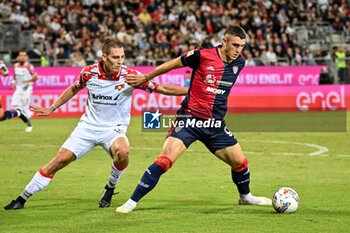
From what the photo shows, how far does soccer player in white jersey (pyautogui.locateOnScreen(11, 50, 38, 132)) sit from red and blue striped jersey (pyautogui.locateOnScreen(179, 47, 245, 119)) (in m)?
15.3

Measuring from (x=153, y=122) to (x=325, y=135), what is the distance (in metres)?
11.9

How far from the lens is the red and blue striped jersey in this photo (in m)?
10.4

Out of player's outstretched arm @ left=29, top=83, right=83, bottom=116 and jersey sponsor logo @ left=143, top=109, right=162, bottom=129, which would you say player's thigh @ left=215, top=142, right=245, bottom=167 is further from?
player's outstretched arm @ left=29, top=83, right=83, bottom=116

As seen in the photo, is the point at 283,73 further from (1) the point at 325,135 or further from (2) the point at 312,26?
(1) the point at 325,135

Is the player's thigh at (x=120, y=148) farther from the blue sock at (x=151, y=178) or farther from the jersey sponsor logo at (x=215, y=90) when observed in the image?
the jersey sponsor logo at (x=215, y=90)

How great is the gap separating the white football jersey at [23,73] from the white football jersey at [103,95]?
14956 mm

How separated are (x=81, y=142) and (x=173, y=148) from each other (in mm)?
1214

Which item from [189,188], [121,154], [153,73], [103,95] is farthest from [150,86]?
[189,188]

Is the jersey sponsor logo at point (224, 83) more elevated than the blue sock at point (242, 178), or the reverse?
the jersey sponsor logo at point (224, 83)

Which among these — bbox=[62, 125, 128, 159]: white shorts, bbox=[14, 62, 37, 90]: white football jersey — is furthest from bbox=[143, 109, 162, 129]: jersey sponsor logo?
bbox=[14, 62, 37, 90]: white football jersey

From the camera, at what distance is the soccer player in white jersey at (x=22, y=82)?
2544 cm

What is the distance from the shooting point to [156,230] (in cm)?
913

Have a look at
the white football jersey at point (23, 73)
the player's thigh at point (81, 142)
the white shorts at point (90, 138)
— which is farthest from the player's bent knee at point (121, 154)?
the white football jersey at point (23, 73)

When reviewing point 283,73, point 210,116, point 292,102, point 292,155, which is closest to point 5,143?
point 292,155
